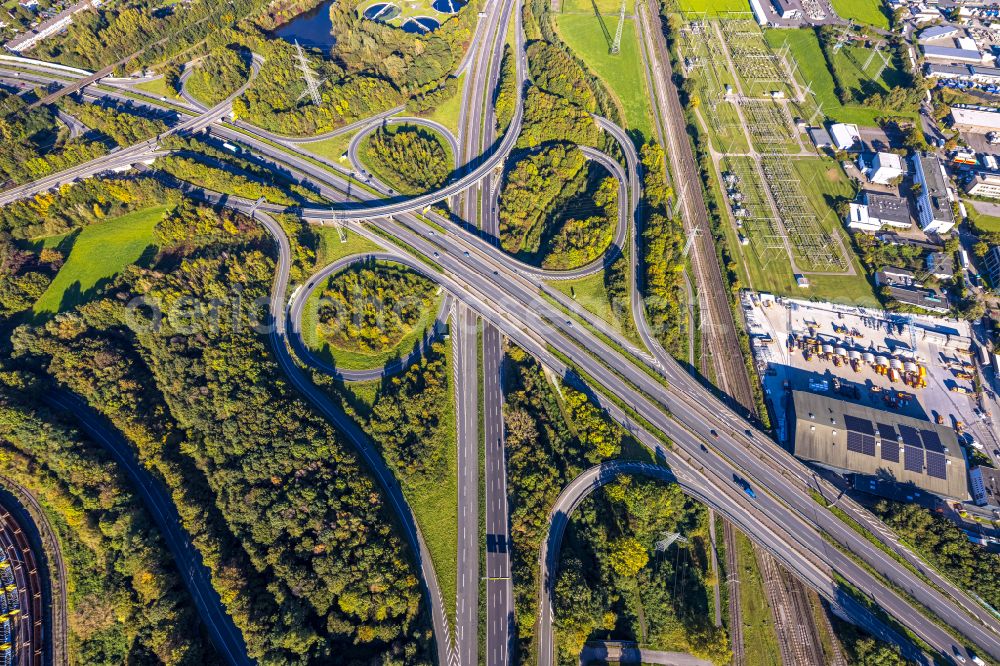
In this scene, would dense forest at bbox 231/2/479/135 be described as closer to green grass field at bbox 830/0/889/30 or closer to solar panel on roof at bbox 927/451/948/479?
green grass field at bbox 830/0/889/30

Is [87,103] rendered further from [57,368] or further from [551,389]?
[551,389]

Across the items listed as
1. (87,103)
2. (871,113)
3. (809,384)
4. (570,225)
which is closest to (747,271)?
(809,384)

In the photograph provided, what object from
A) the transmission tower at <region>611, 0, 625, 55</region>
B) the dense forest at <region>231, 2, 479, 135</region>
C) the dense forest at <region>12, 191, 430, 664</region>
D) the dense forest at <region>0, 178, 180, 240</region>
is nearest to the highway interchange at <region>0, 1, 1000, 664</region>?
the dense forest at <region>12, 191, 430, 664</region>

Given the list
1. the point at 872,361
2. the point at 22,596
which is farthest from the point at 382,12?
the point at 22,596

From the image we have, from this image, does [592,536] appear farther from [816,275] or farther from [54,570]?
[54,570]

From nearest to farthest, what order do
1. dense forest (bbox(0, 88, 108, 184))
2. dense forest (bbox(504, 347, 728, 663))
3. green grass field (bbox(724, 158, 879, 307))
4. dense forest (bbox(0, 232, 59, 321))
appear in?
dense forest (bbox(504, 347, 728, 663)), dense forest (bbox(0, 232, 59, 321)), green grass field (bbox(724, 158, 879, 307)), dense forest (bbox(0, 88, 108, 184))
